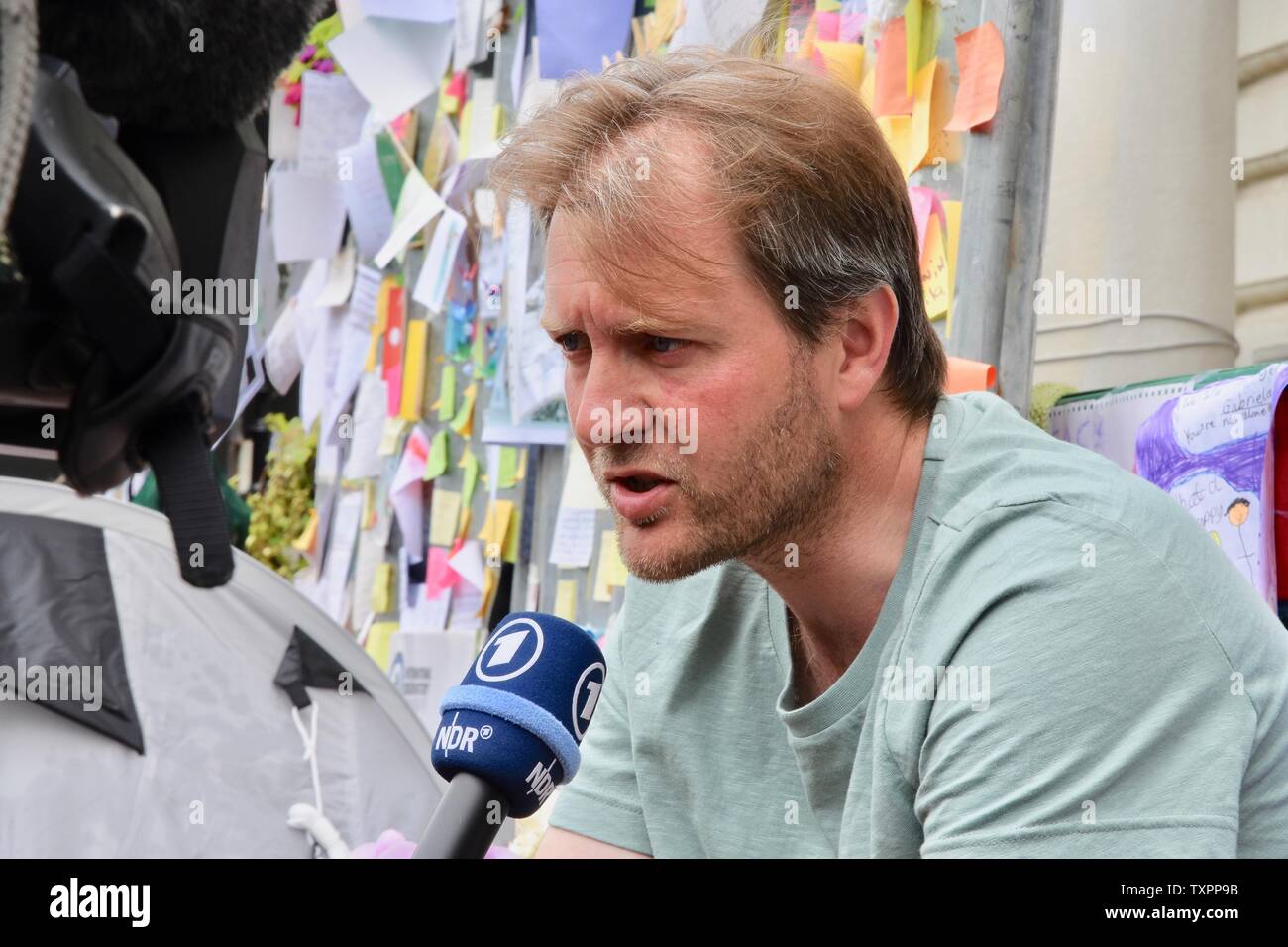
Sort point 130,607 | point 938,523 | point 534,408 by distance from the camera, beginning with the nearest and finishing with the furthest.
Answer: point 938,523, point 130,607, point 534,408

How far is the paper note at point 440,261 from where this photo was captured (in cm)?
320

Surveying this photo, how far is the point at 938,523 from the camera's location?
3.58 feet

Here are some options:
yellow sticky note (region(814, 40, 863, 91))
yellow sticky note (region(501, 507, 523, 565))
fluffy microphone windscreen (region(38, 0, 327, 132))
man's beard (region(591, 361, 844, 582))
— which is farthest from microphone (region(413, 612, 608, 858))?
yellow sticky note (region(501, 507, 523, 565))

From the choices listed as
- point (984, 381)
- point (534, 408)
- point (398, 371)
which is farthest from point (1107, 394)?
point (398, 371)

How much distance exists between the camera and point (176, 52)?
0.79 m

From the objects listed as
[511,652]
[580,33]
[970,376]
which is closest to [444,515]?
[580,33]

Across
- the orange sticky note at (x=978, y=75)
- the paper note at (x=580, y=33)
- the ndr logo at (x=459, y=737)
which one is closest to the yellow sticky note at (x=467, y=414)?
the paper note at (x=580, y=33)

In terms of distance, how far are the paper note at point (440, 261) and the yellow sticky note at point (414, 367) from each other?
0.31 ft

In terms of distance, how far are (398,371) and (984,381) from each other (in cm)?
219

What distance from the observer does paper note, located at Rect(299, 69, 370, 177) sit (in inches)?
122

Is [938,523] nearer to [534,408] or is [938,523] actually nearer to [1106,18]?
[1106,18]

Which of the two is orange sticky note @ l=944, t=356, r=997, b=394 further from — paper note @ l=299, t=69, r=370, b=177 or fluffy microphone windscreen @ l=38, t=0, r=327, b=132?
paper note @ l=299, t=69, r=370, b=177

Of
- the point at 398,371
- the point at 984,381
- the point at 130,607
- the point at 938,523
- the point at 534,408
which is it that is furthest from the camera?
the point at 398,371

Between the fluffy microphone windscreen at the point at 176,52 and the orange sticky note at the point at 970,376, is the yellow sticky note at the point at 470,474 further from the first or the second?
the fluffy microphone windscreen at the point at 176,52
